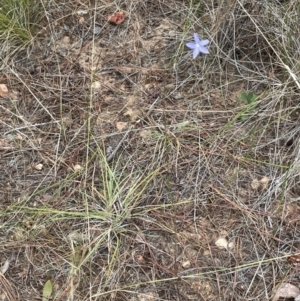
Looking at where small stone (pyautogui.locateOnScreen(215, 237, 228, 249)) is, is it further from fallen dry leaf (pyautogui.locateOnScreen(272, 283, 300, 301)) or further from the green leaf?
the green leaf

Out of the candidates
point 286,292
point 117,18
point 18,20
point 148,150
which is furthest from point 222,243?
point 18,20

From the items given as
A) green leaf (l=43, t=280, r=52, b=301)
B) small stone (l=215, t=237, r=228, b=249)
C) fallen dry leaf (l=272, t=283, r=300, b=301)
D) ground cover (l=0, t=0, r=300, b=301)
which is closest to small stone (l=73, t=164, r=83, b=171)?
ground cover (l=0, t=0, r=300, b=301)

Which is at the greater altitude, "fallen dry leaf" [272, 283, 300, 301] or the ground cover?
the ground cover

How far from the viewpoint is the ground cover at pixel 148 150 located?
1632 mm

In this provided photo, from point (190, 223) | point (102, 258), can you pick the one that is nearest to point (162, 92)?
point (190, 223)

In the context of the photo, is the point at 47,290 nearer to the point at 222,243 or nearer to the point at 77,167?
the point at 77,167

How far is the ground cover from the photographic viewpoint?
1.63 meters

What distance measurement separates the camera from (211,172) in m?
1.75

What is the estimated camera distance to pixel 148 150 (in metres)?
1.79

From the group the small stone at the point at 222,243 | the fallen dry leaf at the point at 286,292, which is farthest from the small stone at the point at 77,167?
the fallen dry leaf at the point at 286,292

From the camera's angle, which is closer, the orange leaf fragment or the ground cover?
the ground cover

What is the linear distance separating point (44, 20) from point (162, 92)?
1.77 feet

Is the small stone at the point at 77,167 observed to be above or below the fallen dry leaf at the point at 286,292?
above

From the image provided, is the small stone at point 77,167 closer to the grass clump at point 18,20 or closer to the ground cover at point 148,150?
the ground cover at point 148,150
